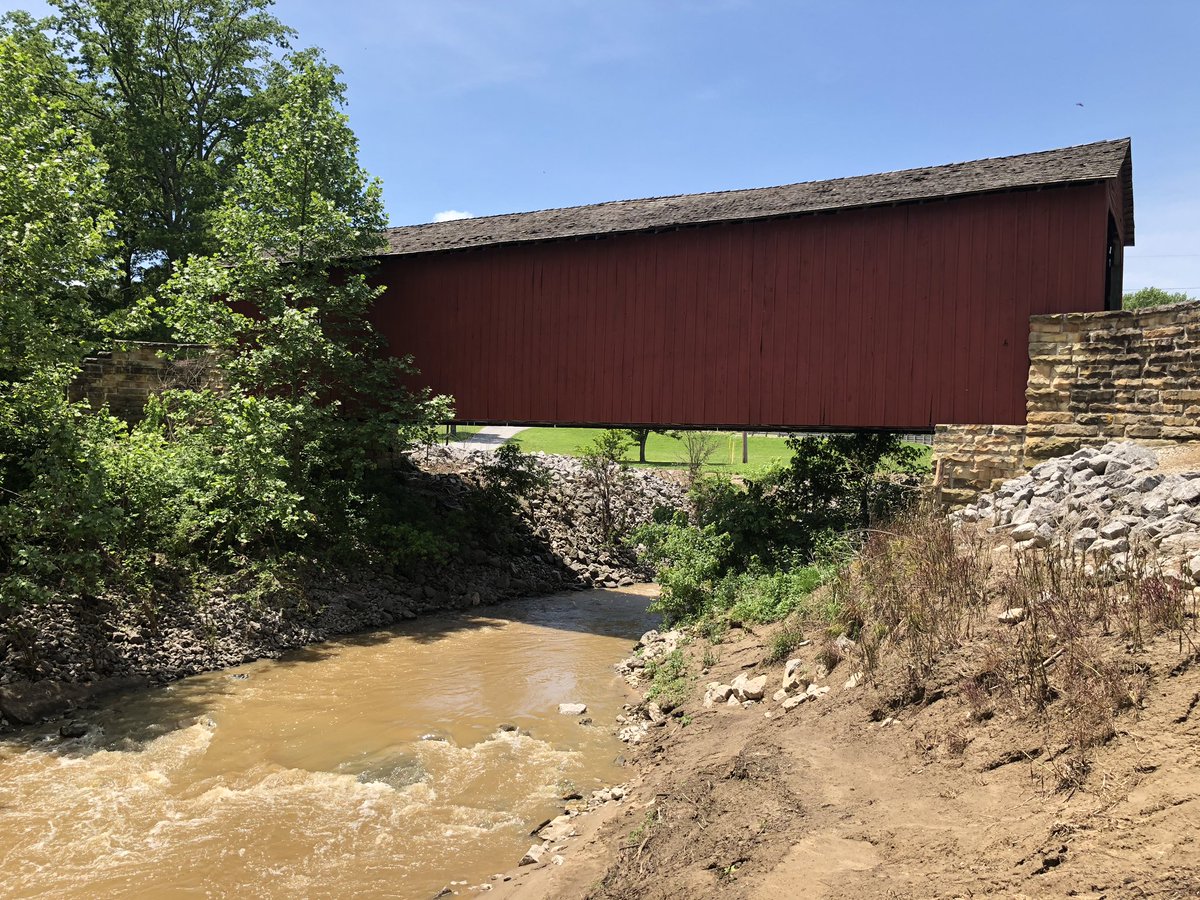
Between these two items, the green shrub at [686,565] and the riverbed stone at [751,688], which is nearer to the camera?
the riverbed stone at [751,688]

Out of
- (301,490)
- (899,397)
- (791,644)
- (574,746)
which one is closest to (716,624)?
(791,644)

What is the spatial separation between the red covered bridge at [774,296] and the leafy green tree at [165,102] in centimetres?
967

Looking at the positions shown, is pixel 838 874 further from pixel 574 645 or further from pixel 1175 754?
pixel 574 645

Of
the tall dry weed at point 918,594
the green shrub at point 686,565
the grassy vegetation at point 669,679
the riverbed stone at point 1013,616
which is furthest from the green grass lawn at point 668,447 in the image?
the riverbed stone at point 1013,616

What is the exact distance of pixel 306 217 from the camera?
39.1 feet

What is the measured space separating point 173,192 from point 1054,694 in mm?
22533

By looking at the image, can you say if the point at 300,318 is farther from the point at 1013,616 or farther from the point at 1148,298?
the point at 1148,298

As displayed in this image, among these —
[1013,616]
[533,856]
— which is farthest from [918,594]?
[533,856]

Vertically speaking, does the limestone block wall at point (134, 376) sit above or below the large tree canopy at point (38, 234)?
below

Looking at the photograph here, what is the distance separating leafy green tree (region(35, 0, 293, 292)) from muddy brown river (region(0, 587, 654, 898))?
575 inches

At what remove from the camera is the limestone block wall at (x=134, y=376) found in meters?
12.3

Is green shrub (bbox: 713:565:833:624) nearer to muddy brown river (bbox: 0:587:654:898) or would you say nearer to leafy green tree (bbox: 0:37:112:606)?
muddy brown river (bbox: 0:587:654:898)

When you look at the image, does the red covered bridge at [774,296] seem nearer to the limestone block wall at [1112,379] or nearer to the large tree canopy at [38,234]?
the limestone block wall at [1112,379]

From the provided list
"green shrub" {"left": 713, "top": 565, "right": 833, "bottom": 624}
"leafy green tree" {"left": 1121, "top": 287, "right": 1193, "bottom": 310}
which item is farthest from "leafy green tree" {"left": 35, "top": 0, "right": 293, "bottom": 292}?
"leafy green tree" {"left": 1121, "top": 287, "right": 1193, "bottom": 310}
